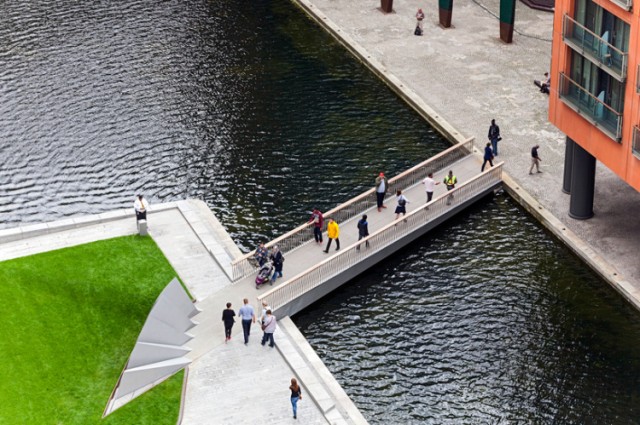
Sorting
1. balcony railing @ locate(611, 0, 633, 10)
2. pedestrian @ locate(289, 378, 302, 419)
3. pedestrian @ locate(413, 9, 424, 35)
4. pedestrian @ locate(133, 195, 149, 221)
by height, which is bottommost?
pedestrian @ locate(289, 378, 302, 419)

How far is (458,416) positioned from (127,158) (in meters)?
26.5

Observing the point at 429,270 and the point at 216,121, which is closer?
the point at 429,270

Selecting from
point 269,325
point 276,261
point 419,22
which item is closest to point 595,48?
point 276,261

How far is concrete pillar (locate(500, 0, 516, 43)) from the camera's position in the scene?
79.3m

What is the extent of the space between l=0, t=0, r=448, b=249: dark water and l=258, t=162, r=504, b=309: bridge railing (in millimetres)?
5231

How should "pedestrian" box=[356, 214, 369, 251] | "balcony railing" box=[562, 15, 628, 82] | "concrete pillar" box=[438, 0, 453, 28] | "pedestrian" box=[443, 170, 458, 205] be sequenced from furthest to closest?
"concrete pillar" box=[438, 0, 453, 28] < "pedestrian" box=[443, 170, 458, 205] < "pedestrian" box=[356, 214, 369, 251] < "balcony railing" box=[562, 15, 628, 82]

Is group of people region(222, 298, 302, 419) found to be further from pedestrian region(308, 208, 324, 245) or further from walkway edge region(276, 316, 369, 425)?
pedestrian region(308, 208, 324, 245)

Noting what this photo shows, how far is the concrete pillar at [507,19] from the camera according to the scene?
7931 cm

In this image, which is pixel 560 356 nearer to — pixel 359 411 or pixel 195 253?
pixel 359 411

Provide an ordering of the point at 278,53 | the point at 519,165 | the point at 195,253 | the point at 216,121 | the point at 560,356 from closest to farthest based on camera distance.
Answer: the point at 560,356
the point at 195,253
the point at 519,165
the point at 216,121
the point at 278,53

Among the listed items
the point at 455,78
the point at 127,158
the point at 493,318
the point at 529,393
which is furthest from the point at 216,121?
the point at 529,393

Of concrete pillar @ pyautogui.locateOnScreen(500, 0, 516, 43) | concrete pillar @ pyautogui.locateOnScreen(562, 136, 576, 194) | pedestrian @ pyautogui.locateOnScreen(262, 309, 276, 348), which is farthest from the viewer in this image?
concrete pillar @ pyautogui.locateOnScreen(500, 0, 516, 43)

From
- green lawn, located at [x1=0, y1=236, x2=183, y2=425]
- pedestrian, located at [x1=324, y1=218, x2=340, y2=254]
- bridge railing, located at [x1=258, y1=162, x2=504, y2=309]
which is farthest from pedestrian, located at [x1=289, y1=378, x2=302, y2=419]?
pedestrian, located at [x1=324, y1=218, x2=340, y2=254]

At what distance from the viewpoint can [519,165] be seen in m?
67.2
